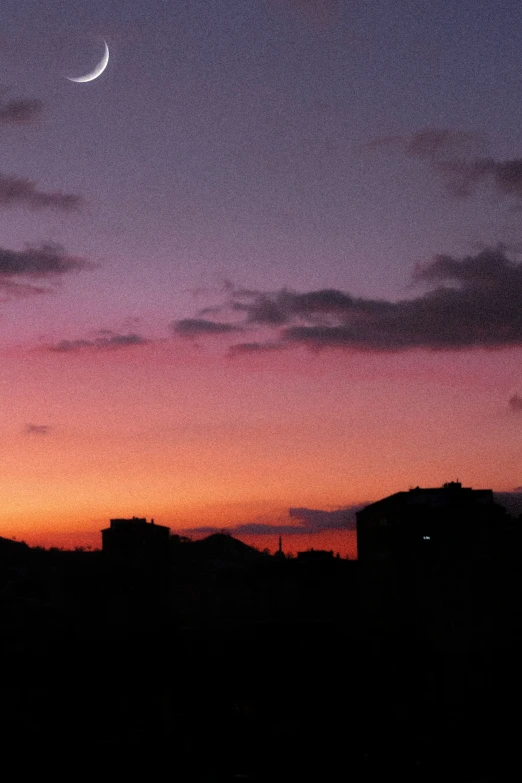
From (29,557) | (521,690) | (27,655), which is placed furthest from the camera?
(29,557)

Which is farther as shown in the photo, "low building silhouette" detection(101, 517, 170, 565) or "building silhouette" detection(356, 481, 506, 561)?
"low building silhouette" detection(101, 517, 170, 565)

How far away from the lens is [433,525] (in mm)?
74750

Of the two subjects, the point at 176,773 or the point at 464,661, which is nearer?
the point at 176,773

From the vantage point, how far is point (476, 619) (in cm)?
6819

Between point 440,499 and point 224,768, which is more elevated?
point 440,499

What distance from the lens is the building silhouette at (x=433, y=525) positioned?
71438 millimetres

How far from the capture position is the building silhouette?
7144 centimetres

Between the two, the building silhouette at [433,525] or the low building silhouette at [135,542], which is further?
the low building silhouette at [135,542]

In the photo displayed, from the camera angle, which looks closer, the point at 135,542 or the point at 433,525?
the point at 433,525

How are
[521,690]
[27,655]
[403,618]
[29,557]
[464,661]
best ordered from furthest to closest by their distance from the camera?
1. [29,557]
2. [403,618]
3. [464,661]
4. [521,690]
5. [27,655]

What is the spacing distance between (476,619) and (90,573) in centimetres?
3409

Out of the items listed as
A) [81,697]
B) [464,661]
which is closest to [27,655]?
[81,697]

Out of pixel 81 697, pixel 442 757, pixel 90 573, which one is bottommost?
pixel 442 757

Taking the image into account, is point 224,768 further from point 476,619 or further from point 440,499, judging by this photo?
point 440,499
